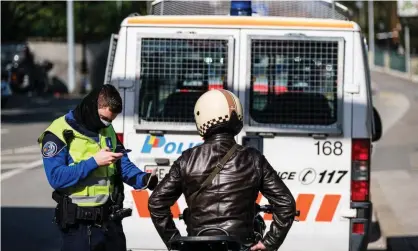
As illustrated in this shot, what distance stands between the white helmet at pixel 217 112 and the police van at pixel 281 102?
114 inches

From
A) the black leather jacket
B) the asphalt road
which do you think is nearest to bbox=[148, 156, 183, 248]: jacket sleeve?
the black leather jacket

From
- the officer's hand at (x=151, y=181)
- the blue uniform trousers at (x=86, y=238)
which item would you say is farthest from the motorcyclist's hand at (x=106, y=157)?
the blue uniform trousers at (x=86, y=238)

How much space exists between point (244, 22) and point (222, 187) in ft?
10.4

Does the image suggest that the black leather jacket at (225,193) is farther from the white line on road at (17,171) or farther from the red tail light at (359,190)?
the white line on road at (17,171)

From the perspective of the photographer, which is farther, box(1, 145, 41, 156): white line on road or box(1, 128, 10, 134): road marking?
box(1, 128, 10, 134): road marking

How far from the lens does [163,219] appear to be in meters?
4.42

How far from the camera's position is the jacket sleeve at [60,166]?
17.5ft

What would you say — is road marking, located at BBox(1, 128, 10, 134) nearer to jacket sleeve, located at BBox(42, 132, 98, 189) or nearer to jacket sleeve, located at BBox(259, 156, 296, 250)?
jacket sleeve, located at BBox(42, 132, 98, 189)

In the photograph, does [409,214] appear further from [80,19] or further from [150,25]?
[80,19]

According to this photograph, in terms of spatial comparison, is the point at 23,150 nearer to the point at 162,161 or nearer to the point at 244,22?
the point at 162,161

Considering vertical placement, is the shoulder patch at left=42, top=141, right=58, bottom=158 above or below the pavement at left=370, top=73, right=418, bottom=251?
above

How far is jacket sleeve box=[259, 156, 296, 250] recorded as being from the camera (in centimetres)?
432

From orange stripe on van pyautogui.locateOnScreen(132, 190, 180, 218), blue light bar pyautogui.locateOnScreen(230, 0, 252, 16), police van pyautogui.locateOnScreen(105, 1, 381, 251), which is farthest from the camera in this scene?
blue light bar pyautogui.locateOnScreen(230, 0, 252, 16)

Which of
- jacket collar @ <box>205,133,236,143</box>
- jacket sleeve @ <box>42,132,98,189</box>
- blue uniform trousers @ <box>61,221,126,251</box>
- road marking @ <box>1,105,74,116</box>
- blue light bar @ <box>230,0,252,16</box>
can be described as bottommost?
road marking @ <box>1,105,74,116</box>
